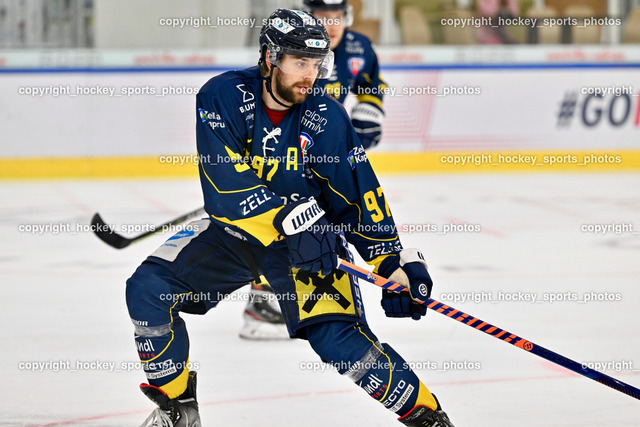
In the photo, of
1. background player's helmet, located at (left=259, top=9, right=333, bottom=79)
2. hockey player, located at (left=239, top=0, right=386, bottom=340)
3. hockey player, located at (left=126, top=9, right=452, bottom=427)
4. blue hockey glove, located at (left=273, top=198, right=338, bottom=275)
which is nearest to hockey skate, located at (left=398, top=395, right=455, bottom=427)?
hockey player, located at (left=126, top=9, right=452, bottom=427)

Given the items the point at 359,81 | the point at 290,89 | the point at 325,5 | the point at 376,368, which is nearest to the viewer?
the point at 376,368

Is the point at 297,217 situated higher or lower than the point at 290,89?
lower

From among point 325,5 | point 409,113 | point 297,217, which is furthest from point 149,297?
point 409,113

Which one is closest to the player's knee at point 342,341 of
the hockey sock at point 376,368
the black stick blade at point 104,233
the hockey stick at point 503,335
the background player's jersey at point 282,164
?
the hockey sock at point 376,368

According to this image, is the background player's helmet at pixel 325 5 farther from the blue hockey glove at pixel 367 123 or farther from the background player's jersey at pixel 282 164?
the background player's jersey at pixel 282 164

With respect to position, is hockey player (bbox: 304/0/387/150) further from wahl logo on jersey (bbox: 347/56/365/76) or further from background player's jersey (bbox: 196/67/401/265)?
background player's jersey (bbox: 196/67/401/265)

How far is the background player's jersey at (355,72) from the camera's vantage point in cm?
480

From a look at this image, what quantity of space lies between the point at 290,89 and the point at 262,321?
5.53ft

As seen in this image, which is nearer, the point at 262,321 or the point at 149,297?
the point at 149,297

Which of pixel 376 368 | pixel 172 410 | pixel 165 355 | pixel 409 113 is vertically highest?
pixel 376 368

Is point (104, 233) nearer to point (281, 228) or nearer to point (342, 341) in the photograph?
point (281, 228)

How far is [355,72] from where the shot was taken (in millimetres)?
4910

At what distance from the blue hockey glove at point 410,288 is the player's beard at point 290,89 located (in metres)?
0.52

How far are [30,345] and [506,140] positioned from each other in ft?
22.3
